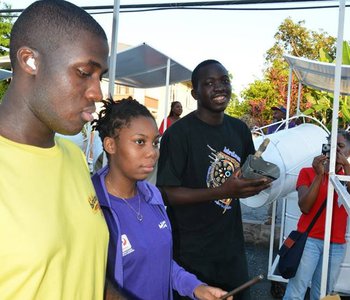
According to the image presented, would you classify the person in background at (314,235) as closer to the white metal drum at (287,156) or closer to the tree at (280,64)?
the white metal drum at (287,156)

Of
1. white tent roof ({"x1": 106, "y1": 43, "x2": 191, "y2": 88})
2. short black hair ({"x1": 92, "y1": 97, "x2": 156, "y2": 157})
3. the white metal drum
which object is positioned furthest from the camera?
white tent roof ({"x1": 106, "y1": 43, "x2": 191, "y2": 88})

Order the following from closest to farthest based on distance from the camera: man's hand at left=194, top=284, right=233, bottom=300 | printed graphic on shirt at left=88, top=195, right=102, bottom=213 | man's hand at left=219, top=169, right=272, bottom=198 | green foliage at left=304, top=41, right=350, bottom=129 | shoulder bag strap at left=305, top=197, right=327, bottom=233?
printed graphic on shirt at left=88, top=195, right=102, bottom=213, man's hand at left=194, top=284, right=233, bottom=300, man's hand at left=219, top=169, right=272, bottom=198, shoulder bag strap at left=305, top=197, right=327, bottom=233, green foliage at left=304, top=41, right=350, bottom=129

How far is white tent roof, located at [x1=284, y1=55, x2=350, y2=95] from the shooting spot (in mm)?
3951

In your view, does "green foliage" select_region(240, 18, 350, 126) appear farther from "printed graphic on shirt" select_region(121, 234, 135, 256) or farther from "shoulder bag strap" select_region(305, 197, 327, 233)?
"printed graphic on shirt" select_region(121, 234, 135, 256)

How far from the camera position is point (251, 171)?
83.0 inches

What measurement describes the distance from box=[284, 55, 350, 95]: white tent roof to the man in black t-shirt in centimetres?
188

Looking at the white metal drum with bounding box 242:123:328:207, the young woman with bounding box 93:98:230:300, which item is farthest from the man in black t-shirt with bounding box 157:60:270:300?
the white metal drum with bounding box 242:123:328:207

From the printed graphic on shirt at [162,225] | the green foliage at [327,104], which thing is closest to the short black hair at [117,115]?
the printed graphic on shirt at [162,225]

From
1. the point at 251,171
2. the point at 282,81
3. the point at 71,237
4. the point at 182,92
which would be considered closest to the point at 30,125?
the point at 71,237

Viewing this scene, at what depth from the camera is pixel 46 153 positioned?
1094 millimetres

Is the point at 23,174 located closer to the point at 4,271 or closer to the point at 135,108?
the point at 4,271

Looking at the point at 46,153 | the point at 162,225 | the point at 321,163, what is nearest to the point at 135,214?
the point at 162,225

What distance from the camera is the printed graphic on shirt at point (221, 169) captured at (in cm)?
236

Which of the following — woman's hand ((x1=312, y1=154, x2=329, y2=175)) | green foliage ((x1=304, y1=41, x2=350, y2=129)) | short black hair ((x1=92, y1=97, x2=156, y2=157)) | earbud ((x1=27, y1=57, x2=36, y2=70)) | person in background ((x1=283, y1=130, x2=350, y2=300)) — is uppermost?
green foliage ((x1=304, y1=41, x2=350, y2=129))
